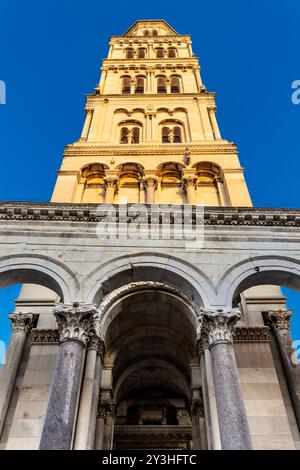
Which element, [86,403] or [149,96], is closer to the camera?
[86,403]

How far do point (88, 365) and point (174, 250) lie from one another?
427 cm

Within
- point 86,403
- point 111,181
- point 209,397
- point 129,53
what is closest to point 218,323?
point 209,397

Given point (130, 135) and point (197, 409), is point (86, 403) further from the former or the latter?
point (130, 135)

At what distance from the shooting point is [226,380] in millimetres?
9883

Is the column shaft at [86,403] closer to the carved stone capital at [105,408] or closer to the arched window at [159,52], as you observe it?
the carved stone capital at [105,408]

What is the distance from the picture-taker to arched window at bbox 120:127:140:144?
26073 mm

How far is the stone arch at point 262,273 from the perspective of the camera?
12039 millimetres

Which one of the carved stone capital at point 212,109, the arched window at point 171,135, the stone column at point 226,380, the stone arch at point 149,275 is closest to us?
the stone column at point 226,380

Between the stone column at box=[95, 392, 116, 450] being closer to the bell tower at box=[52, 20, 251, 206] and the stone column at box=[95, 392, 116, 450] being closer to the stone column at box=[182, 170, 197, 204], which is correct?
the bell tower at box=[52, 20, 251, 206]

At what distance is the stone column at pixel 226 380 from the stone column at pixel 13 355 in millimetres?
6839

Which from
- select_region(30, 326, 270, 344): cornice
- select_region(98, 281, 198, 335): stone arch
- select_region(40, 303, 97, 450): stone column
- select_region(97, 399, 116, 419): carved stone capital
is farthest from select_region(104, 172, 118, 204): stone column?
select_region(40, 303, 97, 450): stone column

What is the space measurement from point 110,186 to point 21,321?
9179mm

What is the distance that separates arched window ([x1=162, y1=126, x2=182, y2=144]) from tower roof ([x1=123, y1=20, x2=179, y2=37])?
23.0 m

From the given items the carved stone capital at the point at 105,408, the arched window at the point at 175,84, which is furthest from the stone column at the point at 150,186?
the arched window at the point at 175,84
